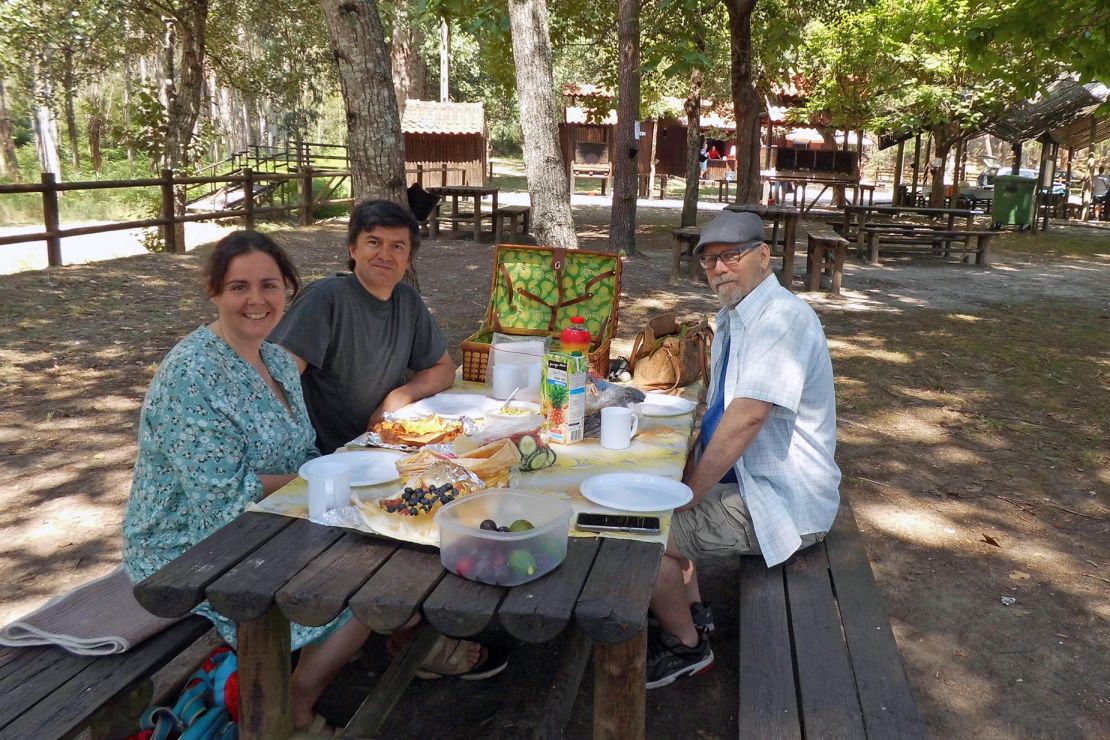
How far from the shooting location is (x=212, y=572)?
Result: 197cm

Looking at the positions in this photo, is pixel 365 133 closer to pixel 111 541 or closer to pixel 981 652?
pixel 111 541

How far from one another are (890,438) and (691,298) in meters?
4.59

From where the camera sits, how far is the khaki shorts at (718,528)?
2883mm

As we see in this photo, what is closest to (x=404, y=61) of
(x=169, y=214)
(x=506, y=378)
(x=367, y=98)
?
(x=169, y=214)

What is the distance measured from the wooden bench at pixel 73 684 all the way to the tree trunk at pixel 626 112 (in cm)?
1039

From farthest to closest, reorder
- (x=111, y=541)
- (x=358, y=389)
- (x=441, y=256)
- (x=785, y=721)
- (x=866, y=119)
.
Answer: (x=866, y=119)
(x=441, y=256)
(x=111, y=541)
(x=358, y=389)
(x=785, y=721)

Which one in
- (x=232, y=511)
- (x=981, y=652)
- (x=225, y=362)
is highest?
(x=225, y=362)

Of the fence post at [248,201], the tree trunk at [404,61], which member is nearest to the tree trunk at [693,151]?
the fence post at [248,201]

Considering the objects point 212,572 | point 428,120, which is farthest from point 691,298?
point 428,120

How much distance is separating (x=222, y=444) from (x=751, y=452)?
1591 millimetres

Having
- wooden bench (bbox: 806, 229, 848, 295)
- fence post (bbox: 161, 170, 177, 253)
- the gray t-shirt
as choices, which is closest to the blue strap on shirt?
the gray t-shirt

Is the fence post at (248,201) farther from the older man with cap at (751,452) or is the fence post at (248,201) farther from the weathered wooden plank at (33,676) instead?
the weathered wooden plank at (33,676)

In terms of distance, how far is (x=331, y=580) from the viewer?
6.33ft

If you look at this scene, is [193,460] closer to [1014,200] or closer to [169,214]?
[169,214]
